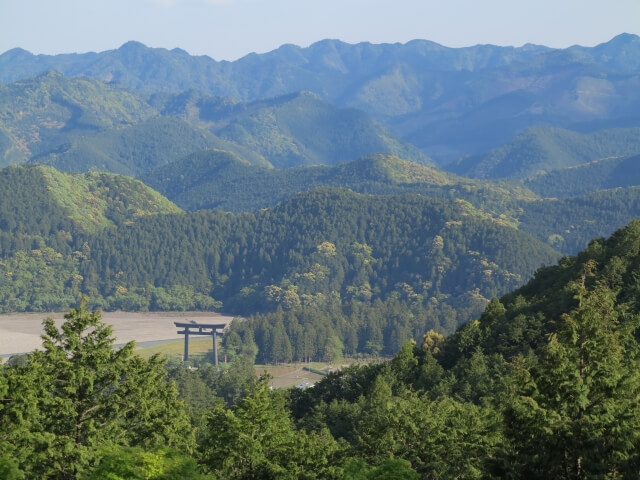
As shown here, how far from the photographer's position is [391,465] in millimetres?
48281

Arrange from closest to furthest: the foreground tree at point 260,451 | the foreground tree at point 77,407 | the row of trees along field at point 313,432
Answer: the row of trees along field at point 313,432 → the foreground tree at point 77,407 → the foreground tree at point 260,451

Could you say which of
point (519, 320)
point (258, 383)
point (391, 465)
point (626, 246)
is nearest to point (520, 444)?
point (391, 465)

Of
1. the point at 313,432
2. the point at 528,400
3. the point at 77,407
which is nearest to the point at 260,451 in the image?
the point at 313,432

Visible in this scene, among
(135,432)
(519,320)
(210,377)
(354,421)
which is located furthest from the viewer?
(210,377)

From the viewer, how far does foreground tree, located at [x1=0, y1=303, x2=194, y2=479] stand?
53625mm

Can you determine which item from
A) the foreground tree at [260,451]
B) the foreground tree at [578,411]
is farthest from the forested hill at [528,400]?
the foreground tree at [260,451]

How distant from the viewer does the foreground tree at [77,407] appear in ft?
176

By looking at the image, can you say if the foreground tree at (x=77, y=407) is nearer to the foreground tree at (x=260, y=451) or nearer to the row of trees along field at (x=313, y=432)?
the row of trees along field at (x=313, y=432)

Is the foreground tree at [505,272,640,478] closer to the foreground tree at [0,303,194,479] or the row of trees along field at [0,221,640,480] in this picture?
the row of trees along field at [0,221,640,480]

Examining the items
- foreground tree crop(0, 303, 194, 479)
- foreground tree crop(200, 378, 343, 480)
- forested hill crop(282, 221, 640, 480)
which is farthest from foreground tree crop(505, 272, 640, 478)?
foreground tree crop(0, 303, 194, 479)

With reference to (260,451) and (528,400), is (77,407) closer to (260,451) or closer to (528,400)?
(260,451)

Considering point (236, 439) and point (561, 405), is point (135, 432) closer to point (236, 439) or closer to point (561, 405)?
point (236, 439)

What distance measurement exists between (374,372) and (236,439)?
174 feet

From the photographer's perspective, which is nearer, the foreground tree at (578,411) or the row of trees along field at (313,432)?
the foreground tree at (578,411)
